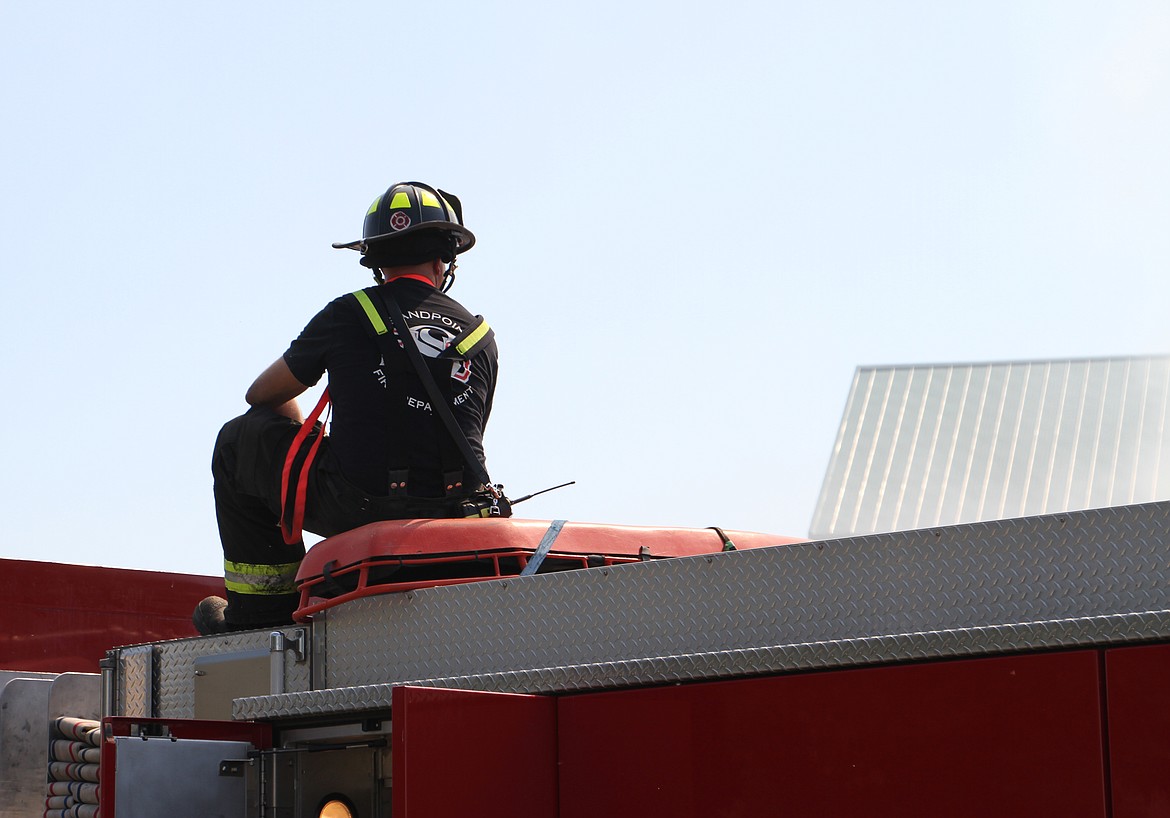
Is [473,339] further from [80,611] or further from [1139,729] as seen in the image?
[80,611]

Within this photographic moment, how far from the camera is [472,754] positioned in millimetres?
2846

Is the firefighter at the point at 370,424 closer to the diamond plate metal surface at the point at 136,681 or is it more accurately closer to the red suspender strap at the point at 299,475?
the red suspender strap at the point at 299,475

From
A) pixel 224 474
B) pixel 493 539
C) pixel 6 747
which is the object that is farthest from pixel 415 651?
pixel 6 747

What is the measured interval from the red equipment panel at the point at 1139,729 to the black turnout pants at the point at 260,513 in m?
2.43

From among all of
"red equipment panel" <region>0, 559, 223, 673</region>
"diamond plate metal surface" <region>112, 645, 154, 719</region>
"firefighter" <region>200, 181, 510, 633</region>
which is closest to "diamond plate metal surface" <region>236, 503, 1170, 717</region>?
"firefighter" <region>200, 181, 510, 633</region>

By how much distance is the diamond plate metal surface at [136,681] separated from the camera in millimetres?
4277

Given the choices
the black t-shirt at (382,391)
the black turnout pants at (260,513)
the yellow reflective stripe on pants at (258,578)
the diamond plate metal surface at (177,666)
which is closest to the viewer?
the diamond plate metal surface at (177,666)

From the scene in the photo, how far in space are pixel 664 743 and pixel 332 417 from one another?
1.87 metres

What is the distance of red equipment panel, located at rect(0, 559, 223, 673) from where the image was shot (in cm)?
619

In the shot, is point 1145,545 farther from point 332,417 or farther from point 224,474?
point 224,474

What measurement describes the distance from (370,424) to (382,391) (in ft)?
0.32

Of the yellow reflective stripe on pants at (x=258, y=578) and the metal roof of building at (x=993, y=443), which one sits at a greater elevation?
the metal roof of building at (x=993, y=443)

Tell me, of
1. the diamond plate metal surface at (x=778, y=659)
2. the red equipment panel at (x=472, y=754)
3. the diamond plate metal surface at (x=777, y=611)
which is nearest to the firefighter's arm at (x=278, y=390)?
the diamond plate metal surface at (x=777, y=611)

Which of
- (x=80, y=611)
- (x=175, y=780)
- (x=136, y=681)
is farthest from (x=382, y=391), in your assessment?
(x=80, y=611)
